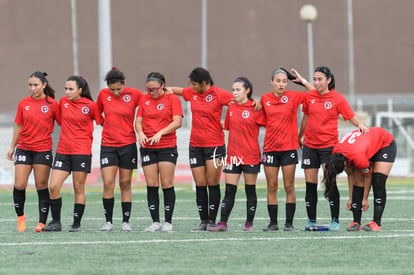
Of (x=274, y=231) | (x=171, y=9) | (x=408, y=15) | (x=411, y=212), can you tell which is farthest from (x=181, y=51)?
(x=274, y=231)

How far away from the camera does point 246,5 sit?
43406 mm

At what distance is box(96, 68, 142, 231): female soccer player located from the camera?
1055cm

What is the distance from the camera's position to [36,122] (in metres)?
10.7

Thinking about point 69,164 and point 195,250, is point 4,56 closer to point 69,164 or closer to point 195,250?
point 69,164

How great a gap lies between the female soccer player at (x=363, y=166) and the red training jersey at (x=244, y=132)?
37.3 inches

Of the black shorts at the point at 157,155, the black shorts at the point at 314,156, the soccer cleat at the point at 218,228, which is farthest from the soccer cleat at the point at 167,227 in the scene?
the black shorts at the point at 314,156

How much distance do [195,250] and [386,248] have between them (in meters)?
1.71

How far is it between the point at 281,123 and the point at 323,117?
1.52 feet

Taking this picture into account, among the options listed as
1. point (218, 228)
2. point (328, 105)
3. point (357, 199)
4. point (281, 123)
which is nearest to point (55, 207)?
point (218, 228)

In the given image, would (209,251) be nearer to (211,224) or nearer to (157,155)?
(211,224)

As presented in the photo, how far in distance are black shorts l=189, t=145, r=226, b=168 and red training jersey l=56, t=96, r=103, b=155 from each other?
1.15 m

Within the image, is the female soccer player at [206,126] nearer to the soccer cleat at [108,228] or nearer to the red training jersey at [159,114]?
the red training jersey at [159,114]

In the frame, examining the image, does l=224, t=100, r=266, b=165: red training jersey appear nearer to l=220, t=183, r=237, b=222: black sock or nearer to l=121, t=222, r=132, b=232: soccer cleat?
l=220, t=183, r=237, b=222: black sock

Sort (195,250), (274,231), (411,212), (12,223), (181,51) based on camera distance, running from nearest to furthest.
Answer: (195,250) → (274,231) → (12,223) → (411,212) → (181,51)
